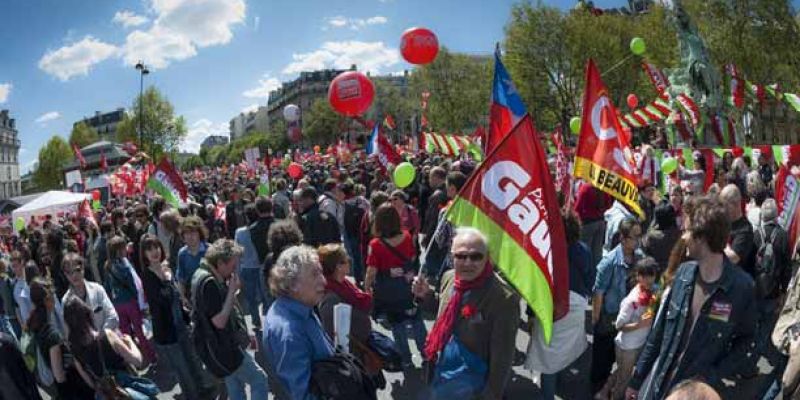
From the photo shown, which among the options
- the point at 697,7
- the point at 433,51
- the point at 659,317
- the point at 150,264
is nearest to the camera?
the point at 659,317

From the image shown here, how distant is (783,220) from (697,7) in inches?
1146

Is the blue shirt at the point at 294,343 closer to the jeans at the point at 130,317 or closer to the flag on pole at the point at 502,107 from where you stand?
the flag on pole at the point at 502,107

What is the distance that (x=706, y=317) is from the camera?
308cm

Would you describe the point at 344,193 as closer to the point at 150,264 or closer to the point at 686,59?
the point at 150,264

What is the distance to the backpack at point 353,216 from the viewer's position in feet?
27.2

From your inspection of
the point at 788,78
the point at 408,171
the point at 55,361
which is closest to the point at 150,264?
the point at 55,361

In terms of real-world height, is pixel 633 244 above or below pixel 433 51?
below

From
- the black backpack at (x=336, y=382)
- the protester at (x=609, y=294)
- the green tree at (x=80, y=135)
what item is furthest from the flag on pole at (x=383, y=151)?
the green tree at (x=80, y=135)

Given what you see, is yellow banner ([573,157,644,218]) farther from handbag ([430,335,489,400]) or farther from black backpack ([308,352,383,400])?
black backpack ([308,352,383,400])

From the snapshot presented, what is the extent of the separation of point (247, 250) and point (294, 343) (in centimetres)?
439

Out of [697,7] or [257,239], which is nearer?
[257,239]

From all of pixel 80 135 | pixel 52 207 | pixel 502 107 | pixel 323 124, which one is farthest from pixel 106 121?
pixel 502 107

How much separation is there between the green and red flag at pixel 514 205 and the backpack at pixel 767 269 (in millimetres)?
2308

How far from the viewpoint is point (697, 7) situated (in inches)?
1209
